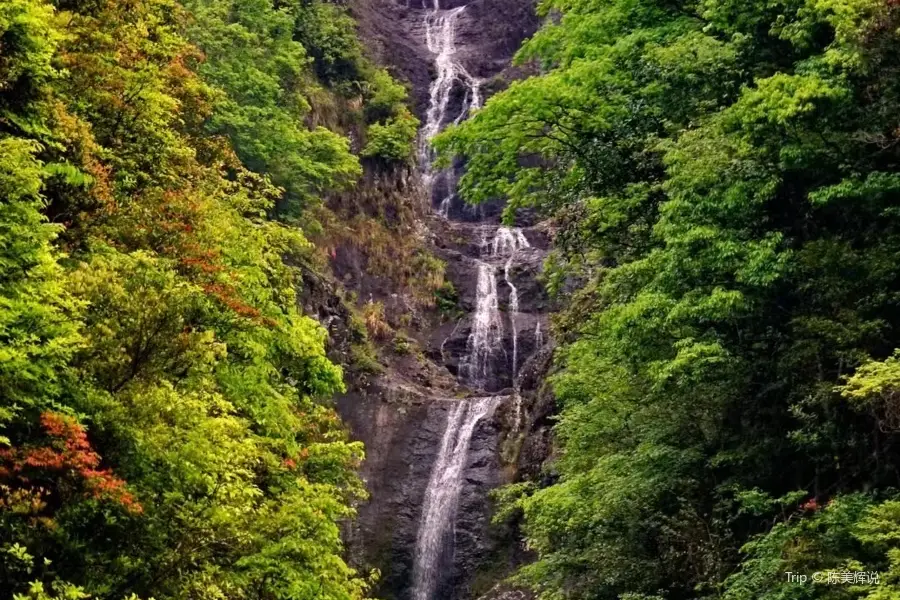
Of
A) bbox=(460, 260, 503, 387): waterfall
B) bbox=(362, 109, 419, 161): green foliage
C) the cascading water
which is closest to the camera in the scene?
the cascading water

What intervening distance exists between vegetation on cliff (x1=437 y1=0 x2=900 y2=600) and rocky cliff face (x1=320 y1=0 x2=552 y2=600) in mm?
9726

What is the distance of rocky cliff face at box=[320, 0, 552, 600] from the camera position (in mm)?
24875

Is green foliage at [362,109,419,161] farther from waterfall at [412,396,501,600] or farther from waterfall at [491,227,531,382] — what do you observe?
waterfall at [412,396,501,600]

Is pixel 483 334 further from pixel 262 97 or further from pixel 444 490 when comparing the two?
pixel 262 97

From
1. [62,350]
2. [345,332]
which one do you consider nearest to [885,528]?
[62,350]

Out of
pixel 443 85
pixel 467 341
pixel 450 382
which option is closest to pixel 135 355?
pixel 450 382

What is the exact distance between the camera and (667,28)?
14945 millimetres

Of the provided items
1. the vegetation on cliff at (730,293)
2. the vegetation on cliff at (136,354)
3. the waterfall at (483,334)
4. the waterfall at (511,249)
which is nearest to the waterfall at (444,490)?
the waterfall at (483,334)

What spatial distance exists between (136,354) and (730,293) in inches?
287

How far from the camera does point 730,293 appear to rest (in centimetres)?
1070

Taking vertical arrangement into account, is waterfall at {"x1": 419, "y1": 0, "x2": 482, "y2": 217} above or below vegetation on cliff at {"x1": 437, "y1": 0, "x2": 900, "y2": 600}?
above

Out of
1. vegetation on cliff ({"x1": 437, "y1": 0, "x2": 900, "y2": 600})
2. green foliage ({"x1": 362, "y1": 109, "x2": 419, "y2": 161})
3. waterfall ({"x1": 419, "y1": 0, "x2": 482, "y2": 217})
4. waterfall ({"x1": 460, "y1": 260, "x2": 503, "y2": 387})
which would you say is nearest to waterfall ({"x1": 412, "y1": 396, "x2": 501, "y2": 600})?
waterfall ({"x1": 460, "y1": 260, "x2": 503, "y2": 387})

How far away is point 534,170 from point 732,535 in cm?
788

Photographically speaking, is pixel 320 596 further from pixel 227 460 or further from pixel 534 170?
pixel 534 170
